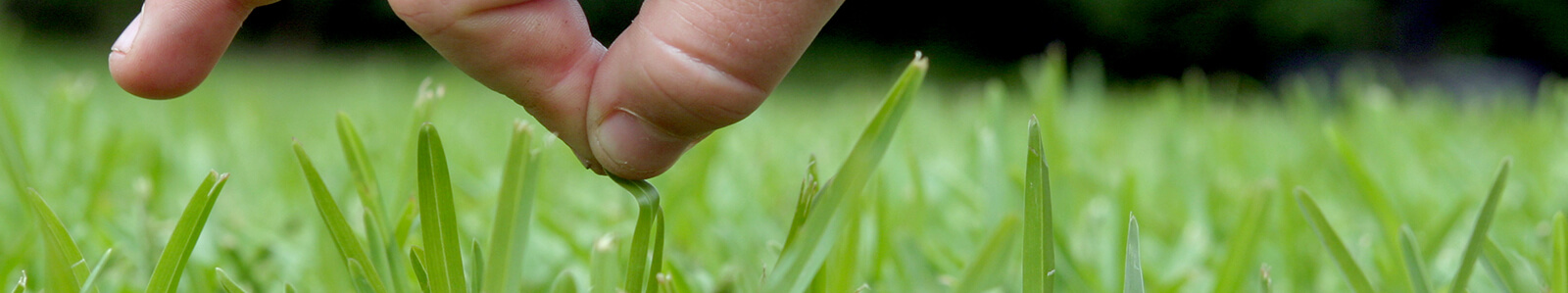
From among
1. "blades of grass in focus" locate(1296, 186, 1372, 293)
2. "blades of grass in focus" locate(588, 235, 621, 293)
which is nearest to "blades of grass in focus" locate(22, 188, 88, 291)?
"blades of grass in focus" locate(588, 235, 621, 293)

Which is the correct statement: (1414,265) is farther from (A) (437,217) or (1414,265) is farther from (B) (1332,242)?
(A) (437,217)

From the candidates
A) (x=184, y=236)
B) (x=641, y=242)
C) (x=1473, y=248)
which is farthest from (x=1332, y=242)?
(x=184, y=236)

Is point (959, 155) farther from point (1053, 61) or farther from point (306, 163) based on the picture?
point (306, 163)

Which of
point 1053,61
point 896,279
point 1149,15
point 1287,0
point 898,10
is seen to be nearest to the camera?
point 896,279

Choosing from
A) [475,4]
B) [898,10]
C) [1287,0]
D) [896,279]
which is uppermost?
[475,4]

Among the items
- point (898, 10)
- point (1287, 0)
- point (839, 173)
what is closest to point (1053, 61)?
point (839, 173)
